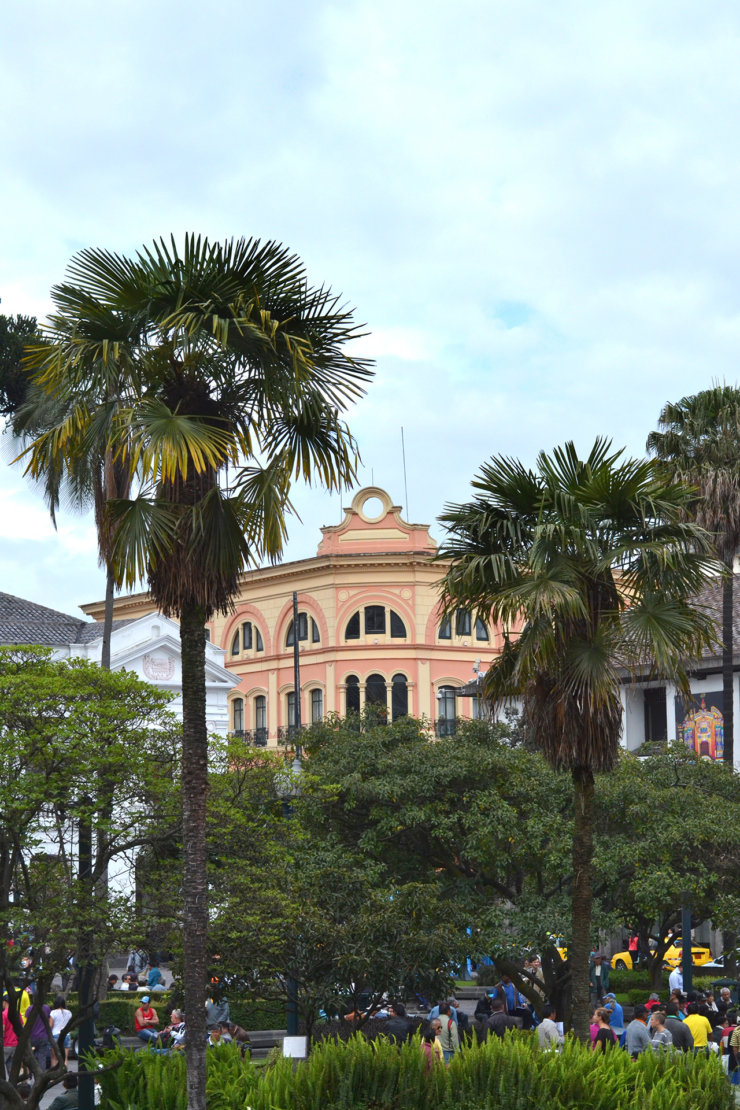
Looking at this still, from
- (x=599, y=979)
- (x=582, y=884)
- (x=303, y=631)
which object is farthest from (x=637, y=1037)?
(x=303, y=631)

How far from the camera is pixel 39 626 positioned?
4950cm

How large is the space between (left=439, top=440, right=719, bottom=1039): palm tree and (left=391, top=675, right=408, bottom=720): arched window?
151ft

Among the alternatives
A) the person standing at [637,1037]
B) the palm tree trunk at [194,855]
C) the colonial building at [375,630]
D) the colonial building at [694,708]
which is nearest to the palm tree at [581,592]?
the person standing at [637,1037]

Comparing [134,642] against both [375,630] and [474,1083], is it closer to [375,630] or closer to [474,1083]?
[375,630]

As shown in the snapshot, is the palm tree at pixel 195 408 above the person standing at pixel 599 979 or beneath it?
above

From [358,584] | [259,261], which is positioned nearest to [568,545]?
[259,261]

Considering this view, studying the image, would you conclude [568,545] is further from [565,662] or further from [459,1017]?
[459,1017]

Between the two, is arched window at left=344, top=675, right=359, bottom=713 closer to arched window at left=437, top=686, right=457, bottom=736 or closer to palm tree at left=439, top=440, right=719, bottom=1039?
arched window at left=437, top=686, right=457, bottom=736

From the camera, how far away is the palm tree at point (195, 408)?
45.6ft

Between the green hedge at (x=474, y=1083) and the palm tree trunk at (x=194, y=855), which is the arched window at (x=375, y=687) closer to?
the palm tree trunk at (x=194, y=855)

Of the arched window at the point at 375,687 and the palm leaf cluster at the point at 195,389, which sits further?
the arched window at the point at 375,687

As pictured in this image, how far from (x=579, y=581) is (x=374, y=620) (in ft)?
154

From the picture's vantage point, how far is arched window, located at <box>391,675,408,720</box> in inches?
2507

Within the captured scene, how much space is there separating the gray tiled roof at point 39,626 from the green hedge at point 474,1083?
112ft
